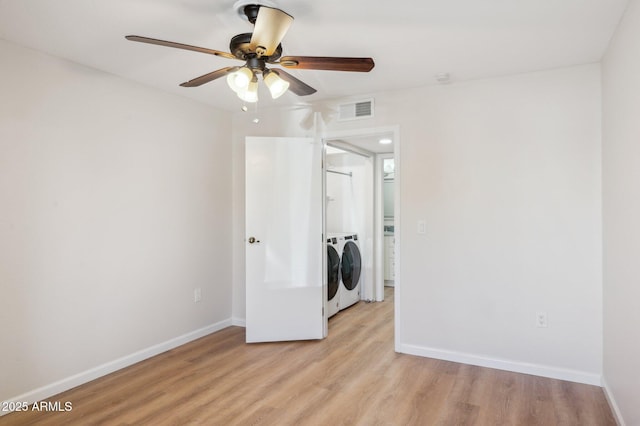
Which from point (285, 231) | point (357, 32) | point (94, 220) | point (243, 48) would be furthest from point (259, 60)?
point (285, 231)

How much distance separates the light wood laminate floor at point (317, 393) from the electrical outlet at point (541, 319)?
1.27 ft

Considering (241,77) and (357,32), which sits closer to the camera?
(241,77)

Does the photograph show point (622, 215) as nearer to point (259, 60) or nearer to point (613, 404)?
point (613, 404)

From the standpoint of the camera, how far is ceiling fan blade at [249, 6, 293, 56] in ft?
5.28

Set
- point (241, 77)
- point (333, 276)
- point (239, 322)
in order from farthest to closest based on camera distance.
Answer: point (333, 276) → point (239, 322) → point (241, 77)

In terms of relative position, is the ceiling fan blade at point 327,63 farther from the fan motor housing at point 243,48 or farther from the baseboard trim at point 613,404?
the baseboard trim at point 613,404

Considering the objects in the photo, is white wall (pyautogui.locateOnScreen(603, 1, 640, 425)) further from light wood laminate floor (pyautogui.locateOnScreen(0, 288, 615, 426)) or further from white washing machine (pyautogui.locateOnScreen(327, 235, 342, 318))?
white washing machine (pyautogui.locateOnScreen(327, 235, 342, 318))

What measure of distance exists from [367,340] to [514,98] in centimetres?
245

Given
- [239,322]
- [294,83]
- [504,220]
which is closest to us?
[294,83]

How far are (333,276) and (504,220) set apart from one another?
6.44ft

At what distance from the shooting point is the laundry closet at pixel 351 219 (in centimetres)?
480

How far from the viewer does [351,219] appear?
5.37 m

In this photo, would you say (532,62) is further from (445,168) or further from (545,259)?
(545,259)

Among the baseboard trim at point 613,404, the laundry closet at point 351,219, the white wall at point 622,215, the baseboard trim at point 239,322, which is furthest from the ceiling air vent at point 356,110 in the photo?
the baseboard trim at point 613,404
